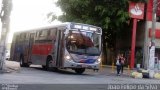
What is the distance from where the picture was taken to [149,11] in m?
46.0

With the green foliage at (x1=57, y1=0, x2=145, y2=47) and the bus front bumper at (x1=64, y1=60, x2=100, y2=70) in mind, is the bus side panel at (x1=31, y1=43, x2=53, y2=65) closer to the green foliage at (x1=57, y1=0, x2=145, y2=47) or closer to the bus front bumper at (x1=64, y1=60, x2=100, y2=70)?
the bus front bumper at (x1=64, y1=60, x2=100, y2=70)

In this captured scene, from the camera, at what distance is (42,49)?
102ft

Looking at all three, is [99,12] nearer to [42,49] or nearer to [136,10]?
[136,10]

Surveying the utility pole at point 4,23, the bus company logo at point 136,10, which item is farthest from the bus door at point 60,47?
the bus company logo at point 136,10

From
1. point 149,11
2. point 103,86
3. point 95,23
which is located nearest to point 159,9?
point 149,11

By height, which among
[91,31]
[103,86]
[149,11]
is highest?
[149,11]

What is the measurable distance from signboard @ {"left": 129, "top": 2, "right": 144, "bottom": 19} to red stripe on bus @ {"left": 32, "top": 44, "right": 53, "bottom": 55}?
14874 millimetres

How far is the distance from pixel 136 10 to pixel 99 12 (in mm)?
3875

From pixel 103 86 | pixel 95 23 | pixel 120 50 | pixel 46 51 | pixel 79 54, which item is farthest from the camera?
pixel 120 50

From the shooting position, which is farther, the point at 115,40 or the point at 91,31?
the point at 115,40

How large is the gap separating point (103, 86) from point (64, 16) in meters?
35.2

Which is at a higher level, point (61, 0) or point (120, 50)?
point (61, 0)

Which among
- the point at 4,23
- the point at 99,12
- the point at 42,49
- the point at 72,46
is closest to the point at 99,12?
the point at 99,12

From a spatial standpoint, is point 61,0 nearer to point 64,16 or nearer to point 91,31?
point 64,16
